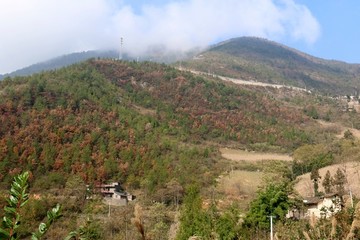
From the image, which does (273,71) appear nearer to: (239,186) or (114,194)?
(239,186)

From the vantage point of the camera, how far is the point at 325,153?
52.3m

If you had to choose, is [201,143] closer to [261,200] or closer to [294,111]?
[294,111]

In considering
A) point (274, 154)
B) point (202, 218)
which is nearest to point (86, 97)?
point (274, 154)

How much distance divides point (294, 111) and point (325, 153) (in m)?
39.1

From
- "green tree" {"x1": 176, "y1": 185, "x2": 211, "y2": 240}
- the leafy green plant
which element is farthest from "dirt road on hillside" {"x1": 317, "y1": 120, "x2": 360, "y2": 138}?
the leafy green plant

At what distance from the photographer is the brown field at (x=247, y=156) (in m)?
61.5

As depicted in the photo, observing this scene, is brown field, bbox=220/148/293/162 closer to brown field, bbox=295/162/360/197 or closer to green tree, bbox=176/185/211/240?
brown field, bbox=295/162/360/197

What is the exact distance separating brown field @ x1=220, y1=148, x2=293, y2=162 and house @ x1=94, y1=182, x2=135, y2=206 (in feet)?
62.6

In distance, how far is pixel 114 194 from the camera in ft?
151

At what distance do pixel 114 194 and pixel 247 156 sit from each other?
963 inches

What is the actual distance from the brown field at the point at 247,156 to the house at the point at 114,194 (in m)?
19.1

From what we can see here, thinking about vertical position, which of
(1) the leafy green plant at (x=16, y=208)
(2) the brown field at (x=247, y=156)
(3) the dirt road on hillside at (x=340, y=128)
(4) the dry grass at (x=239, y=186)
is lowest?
(3) the dirt road on hillside at (x=340, y=128)

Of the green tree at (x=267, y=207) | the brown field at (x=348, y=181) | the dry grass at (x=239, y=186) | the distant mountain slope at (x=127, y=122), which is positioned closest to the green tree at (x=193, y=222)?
the green tree at (x=267, y=207)

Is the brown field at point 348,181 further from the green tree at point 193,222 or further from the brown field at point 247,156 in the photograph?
the green tree at point 193,222
